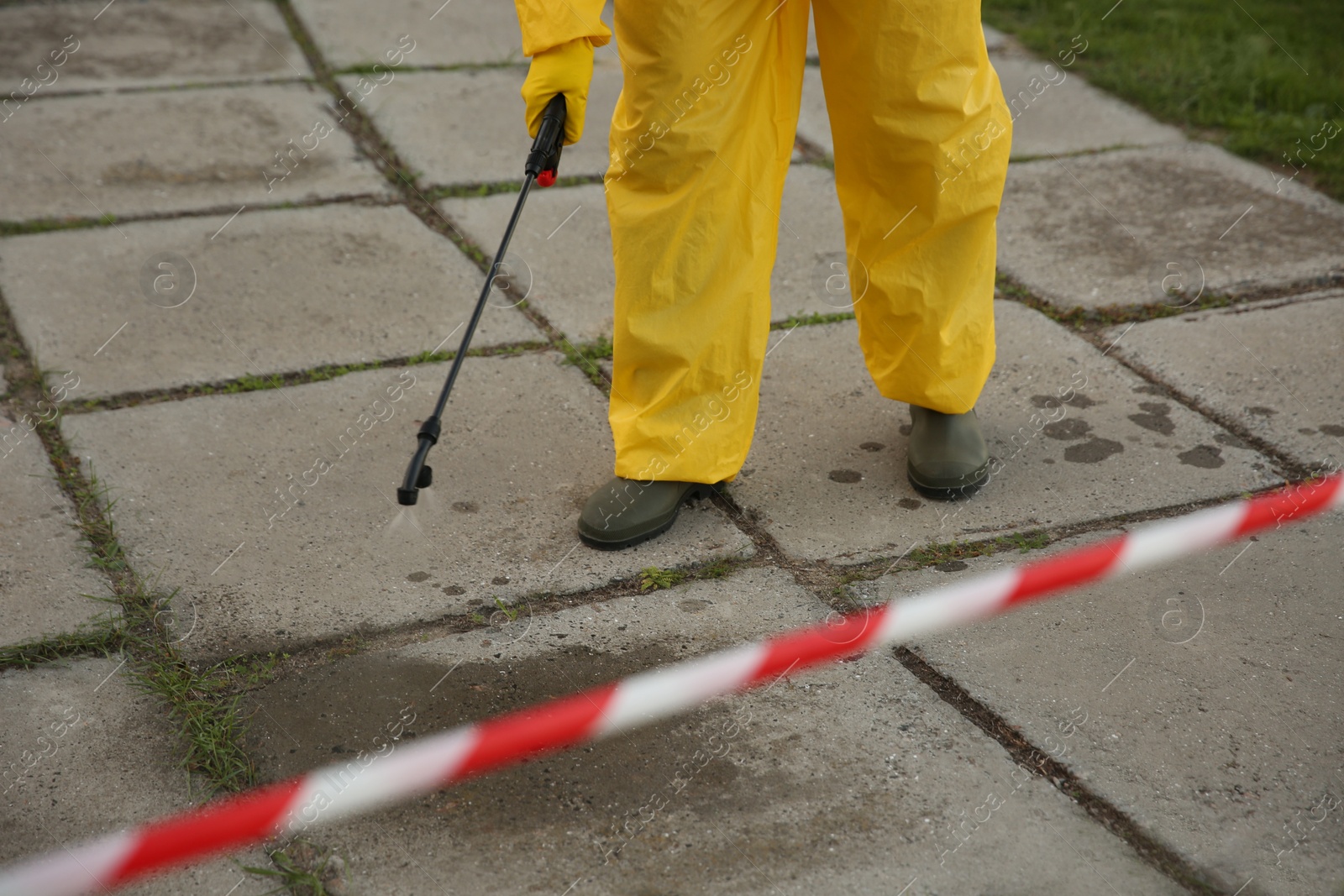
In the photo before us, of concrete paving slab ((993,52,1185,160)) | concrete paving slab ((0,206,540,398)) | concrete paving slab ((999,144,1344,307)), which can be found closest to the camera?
concrete paving slab ((0,206,540,398))

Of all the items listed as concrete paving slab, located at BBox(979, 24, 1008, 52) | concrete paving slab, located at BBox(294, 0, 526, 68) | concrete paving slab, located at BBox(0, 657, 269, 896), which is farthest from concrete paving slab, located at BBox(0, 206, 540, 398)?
concrete paving slab, located at BBox(979, 24, 1008, 52)

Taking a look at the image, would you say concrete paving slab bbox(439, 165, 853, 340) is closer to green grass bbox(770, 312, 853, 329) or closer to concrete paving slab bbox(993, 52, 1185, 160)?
green grass bbox(770, 312, 853, 329)

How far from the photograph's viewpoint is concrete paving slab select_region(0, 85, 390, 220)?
356 centimetres

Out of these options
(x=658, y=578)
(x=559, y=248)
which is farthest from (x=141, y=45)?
(x=658, y=578)

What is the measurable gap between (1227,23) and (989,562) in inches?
141

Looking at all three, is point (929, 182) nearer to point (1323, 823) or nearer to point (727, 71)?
point (727, 71)

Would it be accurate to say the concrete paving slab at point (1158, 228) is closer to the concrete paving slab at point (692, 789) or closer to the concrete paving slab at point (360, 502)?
the concrete paving slab at point (360, 502)

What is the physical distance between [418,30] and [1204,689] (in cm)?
404

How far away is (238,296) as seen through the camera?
10.2ft

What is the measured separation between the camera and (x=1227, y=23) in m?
4.85

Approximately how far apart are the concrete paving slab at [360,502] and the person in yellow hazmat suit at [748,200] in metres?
0.15

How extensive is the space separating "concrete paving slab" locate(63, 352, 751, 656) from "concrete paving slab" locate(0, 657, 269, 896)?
0.16 metres

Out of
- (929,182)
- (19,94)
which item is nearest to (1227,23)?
(929,182)

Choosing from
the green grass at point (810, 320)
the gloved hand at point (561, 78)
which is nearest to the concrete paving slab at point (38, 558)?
the gloved hand at point (561, 78)
